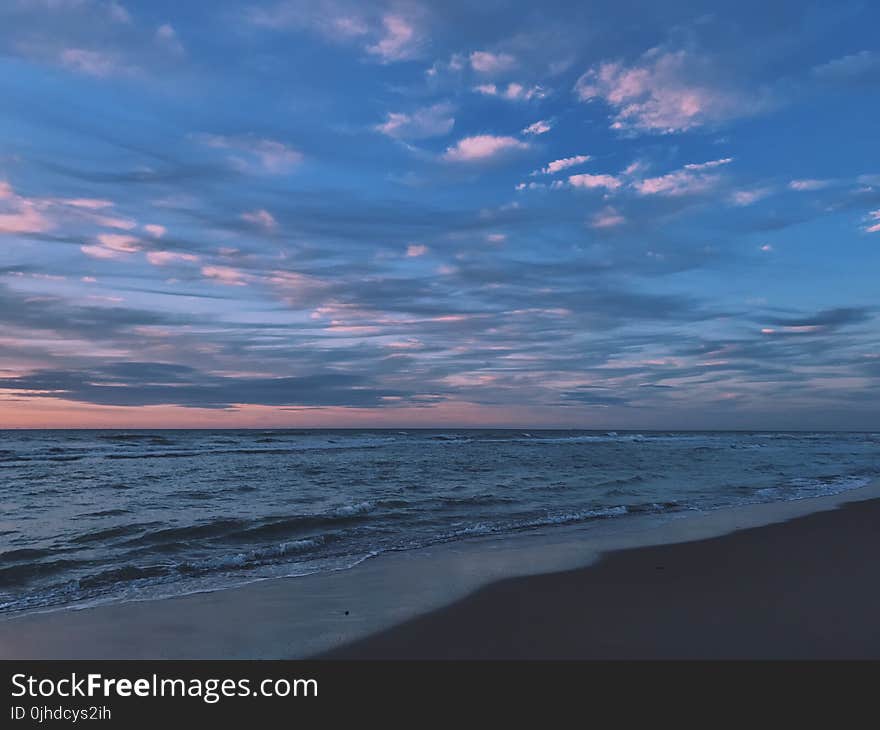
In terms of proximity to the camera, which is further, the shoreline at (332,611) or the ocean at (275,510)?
the ocean at (275,510)

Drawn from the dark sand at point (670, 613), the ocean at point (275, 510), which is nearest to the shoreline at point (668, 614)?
the dark sand at point (670, 613)

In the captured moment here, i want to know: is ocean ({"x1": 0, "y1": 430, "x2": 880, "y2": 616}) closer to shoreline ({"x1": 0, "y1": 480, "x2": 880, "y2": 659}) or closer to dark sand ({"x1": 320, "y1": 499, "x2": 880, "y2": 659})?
shoreline ({"x1": 0, "y1": 480, "x2": 880, "y2": 659})

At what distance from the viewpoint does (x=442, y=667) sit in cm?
487

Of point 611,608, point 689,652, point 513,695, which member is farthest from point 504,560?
point 513,695

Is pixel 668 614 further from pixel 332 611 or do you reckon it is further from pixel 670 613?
pixel 332 611

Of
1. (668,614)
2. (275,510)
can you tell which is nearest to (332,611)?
Answer: (668,614)

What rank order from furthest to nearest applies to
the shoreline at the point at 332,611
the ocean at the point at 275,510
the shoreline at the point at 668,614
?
the ocean at the point at 275,510 → the shoreline at the point at 332,611 → the shoreline at the point at 668,614

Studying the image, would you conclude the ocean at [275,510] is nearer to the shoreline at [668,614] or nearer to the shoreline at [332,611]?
the shoreline at [332,611]

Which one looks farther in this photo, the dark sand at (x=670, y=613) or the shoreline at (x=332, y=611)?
the shoreline at (x=332, y=611)

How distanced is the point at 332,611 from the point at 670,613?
3559 mm

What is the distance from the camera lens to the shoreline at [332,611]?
5254 millimetres

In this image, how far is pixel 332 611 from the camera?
6.28 meters

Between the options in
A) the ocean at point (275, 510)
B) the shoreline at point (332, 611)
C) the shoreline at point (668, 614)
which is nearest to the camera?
the shoreline at point (668, 614)

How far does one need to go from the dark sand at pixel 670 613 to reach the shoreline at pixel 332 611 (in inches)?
2.2
